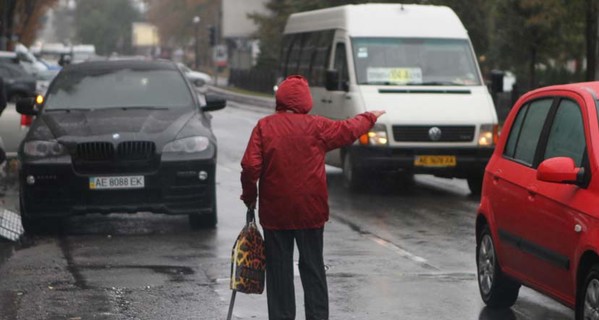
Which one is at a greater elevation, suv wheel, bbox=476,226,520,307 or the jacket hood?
the jacket hood

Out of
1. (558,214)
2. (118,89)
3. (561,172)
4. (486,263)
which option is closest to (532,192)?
(558,214)

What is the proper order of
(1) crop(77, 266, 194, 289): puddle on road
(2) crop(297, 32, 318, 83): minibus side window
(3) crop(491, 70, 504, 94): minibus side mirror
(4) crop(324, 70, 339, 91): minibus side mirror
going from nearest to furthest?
(1) crop(77, 266, 194, 289): puddle on road
(4) crop(324, 70, 339, 91): minibus side mirror
(3) crop(491, 70, 504, 94): minibus side mirror
(2) crop(297, 32, 318, 83): minibus side window

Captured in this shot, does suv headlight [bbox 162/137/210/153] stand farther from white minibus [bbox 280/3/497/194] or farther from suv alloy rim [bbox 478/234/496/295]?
suv alloy rim [bbox 478/234/496/295]

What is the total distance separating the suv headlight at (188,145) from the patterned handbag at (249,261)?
5.51 meters

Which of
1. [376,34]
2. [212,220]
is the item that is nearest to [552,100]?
[212,220]

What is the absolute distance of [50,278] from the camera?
1065 cm

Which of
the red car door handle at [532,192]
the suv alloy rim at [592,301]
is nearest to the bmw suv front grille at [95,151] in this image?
the red car door handle at [532,192]

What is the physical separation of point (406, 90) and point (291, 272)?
10216 millimetres

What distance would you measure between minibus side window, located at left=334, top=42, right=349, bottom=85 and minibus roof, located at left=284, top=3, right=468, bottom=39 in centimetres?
27

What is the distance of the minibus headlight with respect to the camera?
17422 millimetres

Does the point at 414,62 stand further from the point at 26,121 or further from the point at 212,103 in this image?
the point at 26,121

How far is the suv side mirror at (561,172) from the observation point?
300 inches

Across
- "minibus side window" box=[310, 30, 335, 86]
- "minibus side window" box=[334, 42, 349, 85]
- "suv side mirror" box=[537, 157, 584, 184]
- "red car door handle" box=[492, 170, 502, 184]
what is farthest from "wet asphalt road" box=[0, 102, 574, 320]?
"minibus side window" box=[310, 30, 335, 86]

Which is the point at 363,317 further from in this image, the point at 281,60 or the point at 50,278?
the point at 281,60
